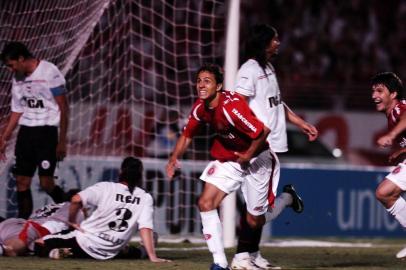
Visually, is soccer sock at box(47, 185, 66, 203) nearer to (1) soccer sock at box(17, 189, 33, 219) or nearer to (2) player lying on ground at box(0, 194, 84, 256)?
(1) soccer sock at box(17, 189, 33, 219)

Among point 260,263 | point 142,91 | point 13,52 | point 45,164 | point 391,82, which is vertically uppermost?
point 13,52

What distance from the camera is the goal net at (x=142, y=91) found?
13750 mm

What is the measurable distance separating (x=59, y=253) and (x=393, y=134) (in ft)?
10.9

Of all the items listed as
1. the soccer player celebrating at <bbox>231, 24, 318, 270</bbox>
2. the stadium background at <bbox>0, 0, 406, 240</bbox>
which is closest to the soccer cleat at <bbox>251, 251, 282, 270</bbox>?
the soccer player celebrating at <bbox>231, 24, 318, 270</bbox>

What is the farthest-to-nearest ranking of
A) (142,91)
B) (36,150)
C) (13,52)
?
(142,91), (36,150), (13,52)

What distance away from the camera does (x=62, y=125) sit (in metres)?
11.6

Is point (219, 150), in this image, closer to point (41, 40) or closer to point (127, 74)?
point (41, 40)

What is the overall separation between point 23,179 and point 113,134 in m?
2.73

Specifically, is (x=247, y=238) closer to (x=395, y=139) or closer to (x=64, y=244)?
(x=395, y=139)

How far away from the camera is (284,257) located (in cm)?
1135

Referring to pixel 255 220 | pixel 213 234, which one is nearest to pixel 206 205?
pixel 213 234

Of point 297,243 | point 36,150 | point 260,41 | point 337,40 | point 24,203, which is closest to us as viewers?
point 260,41

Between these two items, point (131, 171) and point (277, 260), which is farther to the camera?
point (277, 260)

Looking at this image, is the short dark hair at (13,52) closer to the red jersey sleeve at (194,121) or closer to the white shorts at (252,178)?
the red jersey sleeve at (194,121)
